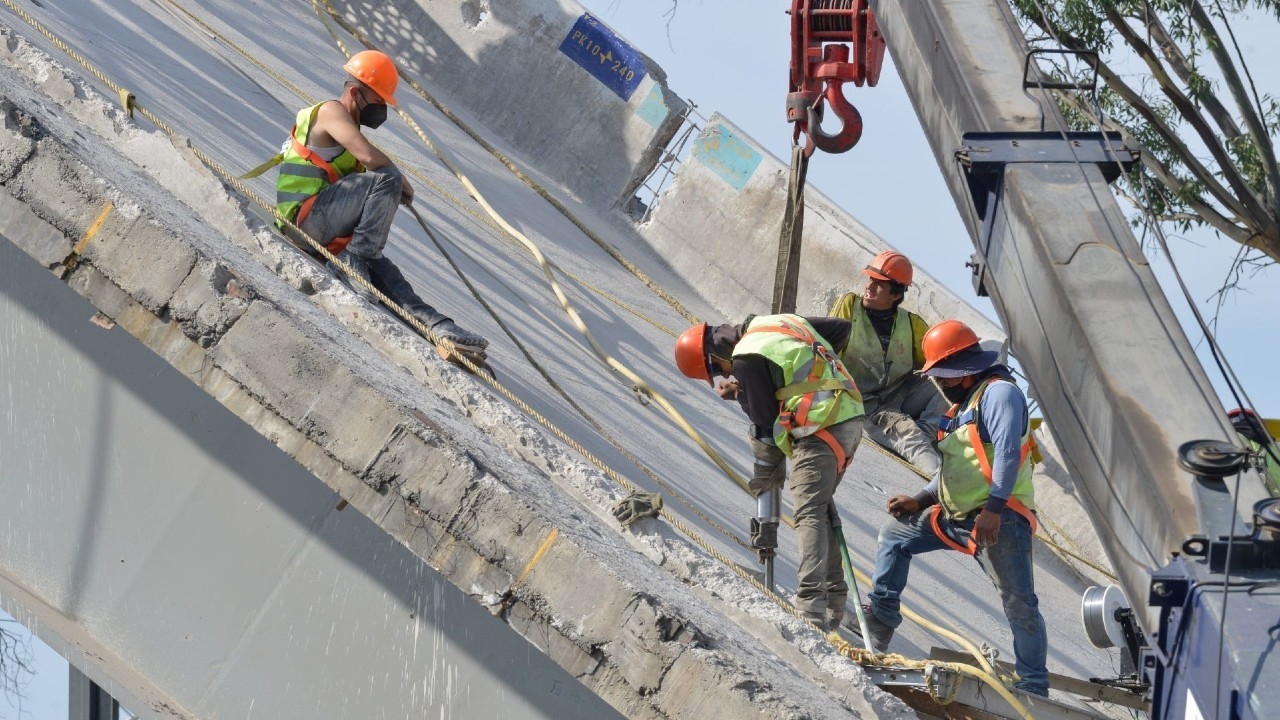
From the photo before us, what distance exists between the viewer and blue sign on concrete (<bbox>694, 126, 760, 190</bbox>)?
455 inches

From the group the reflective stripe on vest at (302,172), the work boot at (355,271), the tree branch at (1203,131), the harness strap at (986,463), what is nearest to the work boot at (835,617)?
the harness strap at (986,463)

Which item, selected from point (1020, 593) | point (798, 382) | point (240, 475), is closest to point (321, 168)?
point (240, 475)

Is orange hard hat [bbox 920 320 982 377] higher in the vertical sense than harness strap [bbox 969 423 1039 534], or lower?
higher

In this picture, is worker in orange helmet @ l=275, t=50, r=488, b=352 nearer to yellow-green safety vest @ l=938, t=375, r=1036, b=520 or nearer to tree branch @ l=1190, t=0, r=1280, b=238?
yellow-green safety vest @ l=938, t=375, r=1036, b=520

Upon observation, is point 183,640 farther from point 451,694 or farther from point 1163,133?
point 1163,133

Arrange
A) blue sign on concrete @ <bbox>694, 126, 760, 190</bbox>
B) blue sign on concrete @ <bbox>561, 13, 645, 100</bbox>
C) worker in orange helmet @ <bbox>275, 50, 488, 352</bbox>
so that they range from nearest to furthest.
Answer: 1. worker in orange helmet @ <bbox>275, 50, 488, 352</bbox>
2. blue sign on concrete @ <bbox>694, 126, 760, 190</bbox>
3. blue sign on concrete @ <bbox>561, 13, 645, 100</bbox>

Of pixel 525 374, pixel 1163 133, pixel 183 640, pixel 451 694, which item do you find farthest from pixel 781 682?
pixel 1163 133

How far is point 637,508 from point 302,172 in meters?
2.13

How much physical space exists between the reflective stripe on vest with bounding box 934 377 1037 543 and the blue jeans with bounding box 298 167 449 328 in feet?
6.46

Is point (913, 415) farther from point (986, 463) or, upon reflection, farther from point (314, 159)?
point (314, 159)

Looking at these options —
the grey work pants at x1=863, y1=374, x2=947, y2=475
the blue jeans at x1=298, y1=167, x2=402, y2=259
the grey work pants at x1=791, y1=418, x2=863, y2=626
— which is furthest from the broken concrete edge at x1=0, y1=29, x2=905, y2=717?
the grey work pants at x1=863, y1=374, x2=947, y2=475

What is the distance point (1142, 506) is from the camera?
3.72 meters

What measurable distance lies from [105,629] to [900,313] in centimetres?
394

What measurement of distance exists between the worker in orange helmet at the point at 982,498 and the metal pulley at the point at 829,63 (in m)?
2.46
